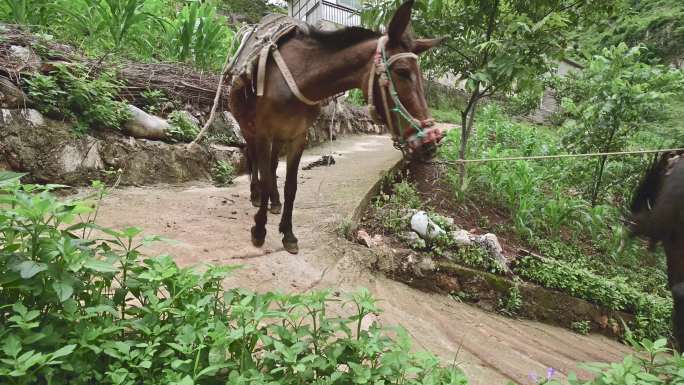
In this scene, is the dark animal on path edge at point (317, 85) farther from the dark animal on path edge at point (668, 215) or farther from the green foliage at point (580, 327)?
the green foliage at point (580, 327)

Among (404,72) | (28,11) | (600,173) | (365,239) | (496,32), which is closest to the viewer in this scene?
(404,72)

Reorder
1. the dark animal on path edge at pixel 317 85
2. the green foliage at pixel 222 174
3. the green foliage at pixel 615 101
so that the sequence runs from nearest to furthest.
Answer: the dark animal on path edge at pixel 317 85 → the green foliage at pixel 615 101 → the green foliage at pixel 222 174

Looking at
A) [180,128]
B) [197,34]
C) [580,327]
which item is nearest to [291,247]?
[180,128]

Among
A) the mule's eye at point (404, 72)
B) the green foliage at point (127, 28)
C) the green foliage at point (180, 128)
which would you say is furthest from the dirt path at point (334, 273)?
the green foliage at point (127, 28)

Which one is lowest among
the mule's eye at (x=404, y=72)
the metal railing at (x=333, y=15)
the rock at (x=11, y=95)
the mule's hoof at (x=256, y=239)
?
the mule's hoof at (x=256, y=239)

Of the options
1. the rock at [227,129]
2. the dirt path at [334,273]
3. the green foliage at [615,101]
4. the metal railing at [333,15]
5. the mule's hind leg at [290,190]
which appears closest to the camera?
the dirt path at [334,273]

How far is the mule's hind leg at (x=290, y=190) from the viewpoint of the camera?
295 cm

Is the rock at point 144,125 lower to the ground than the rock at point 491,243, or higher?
higher

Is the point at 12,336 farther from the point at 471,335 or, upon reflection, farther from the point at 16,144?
the point at 16,144

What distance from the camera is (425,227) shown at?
3.50 metres

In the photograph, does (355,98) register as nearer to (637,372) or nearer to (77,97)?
(77,97)

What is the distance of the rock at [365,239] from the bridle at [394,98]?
50.9 inches

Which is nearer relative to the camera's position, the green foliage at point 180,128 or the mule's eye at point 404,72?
the mule's eye at point 404,72

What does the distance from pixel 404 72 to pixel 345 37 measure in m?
0.57
